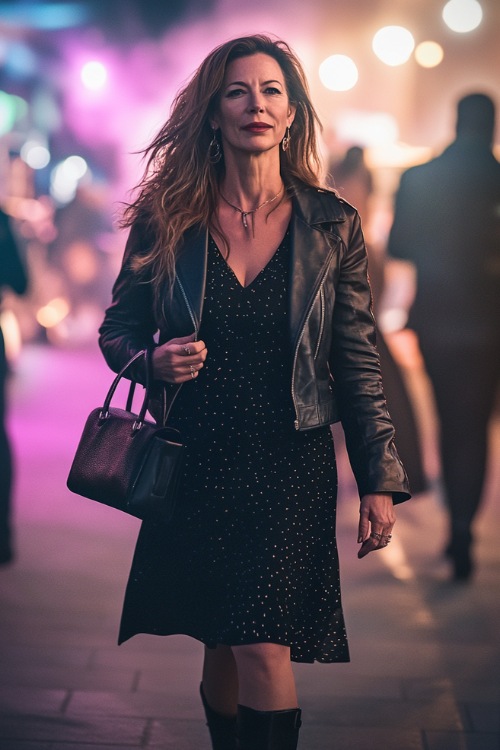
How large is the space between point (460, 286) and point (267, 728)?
306 centimetres

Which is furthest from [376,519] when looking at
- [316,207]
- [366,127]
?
[366,127]

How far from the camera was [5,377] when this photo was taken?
16.7ft

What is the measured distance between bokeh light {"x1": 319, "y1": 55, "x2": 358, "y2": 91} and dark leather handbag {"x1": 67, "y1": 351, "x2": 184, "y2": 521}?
12.6 m

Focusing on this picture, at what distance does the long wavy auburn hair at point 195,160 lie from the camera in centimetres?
260

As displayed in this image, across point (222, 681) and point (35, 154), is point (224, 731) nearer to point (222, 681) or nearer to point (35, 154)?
point (222, 681)

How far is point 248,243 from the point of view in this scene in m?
2.59

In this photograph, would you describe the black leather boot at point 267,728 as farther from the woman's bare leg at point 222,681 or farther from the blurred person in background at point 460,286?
the blurred person in background at point 460,286

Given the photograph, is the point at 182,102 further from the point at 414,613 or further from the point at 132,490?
the point at 414,613

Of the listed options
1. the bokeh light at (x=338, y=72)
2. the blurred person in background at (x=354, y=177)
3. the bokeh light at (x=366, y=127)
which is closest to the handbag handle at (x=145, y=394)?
the blurred person in background at (x=354, y=177)

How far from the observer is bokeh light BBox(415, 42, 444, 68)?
550 inches

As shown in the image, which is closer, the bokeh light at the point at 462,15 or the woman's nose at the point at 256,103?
the woman's nose at the point at 256,103

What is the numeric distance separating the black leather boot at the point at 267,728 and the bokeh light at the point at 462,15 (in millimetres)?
12233

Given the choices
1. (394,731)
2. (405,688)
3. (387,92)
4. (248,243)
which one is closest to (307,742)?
(394,731)

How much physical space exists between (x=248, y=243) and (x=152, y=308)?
0.94ft
